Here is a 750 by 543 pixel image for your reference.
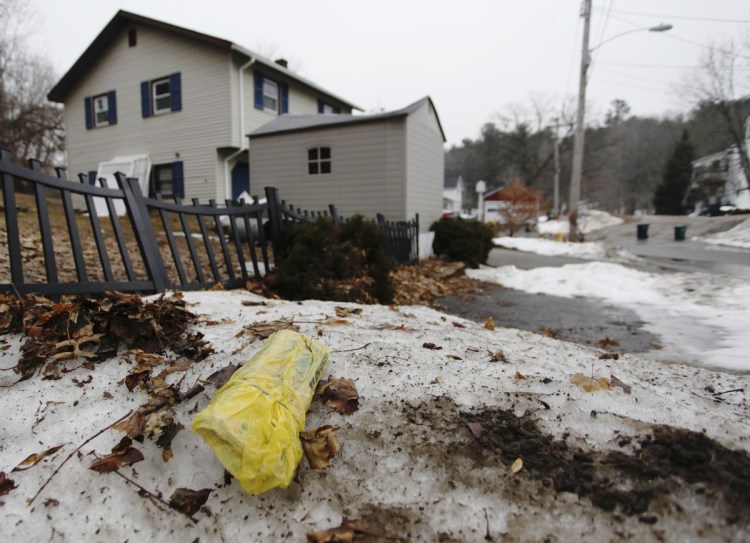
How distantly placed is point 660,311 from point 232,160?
47.6 ft

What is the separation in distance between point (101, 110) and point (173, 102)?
4643mm

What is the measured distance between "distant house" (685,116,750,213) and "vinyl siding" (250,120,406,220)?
60.9 feet

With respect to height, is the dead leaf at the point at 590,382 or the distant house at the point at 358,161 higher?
the distant house at the point at 358,161

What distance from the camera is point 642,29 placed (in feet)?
48.9

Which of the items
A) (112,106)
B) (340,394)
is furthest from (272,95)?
(340,394)

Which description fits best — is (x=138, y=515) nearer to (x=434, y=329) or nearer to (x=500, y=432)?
(x=500, y=432)

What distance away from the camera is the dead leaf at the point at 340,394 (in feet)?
6.26

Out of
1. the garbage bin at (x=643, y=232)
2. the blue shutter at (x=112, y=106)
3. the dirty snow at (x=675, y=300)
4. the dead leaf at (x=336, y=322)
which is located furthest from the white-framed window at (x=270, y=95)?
the garbage bin at (x=643, y=232)

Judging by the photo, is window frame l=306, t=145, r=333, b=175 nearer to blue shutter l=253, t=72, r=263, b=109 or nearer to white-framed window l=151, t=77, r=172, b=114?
blue shutter l=253, t=72, r=263, b=109

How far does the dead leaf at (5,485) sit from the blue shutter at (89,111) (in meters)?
21.0

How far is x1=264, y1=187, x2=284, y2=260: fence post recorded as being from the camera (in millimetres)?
5141

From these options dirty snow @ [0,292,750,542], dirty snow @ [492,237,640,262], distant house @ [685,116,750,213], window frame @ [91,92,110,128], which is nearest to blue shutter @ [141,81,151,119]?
window frame @ [91,92,110,128]

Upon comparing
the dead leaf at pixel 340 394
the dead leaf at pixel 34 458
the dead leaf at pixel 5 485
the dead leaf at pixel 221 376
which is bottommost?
the dead leaf at pixel 5 485

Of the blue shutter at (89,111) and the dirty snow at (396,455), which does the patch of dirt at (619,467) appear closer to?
the dirty snow at (396,455)
